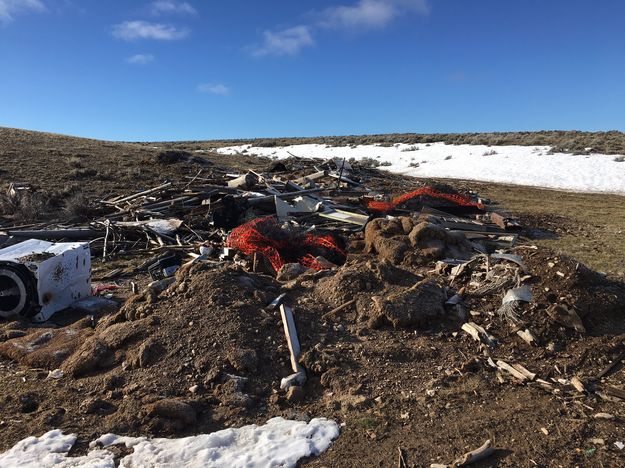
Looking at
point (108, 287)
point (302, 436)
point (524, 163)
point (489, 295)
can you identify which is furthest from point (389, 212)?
point (524, 163)

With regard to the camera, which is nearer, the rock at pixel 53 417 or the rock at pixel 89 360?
the rock at pixel 53 417

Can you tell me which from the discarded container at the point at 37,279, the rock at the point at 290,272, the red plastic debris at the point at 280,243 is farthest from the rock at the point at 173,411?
the red plastic debris at the point at 280,243

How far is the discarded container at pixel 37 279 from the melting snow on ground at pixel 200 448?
2855 millimetres

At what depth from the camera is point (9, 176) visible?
16016mm

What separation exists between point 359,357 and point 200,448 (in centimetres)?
175

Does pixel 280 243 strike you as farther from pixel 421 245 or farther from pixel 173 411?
pixel 173 411

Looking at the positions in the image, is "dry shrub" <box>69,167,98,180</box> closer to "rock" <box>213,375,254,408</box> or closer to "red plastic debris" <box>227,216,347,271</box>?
"red plastic debris" <box>227,216,347,271</box>

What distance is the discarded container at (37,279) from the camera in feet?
19.6

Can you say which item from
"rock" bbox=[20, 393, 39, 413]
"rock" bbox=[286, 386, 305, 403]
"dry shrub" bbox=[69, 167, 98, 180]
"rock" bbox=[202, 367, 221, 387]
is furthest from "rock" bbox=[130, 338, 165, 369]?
"dry shrub" bbox=[69, 167, 98, 180]

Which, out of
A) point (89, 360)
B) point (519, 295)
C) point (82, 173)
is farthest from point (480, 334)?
point (82, 173)

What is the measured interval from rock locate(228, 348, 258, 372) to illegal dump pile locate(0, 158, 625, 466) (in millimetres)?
13

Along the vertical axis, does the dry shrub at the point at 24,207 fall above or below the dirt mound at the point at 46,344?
above

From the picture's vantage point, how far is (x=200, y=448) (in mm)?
3516

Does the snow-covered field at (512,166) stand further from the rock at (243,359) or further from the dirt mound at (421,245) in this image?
the rock at (243,359)
